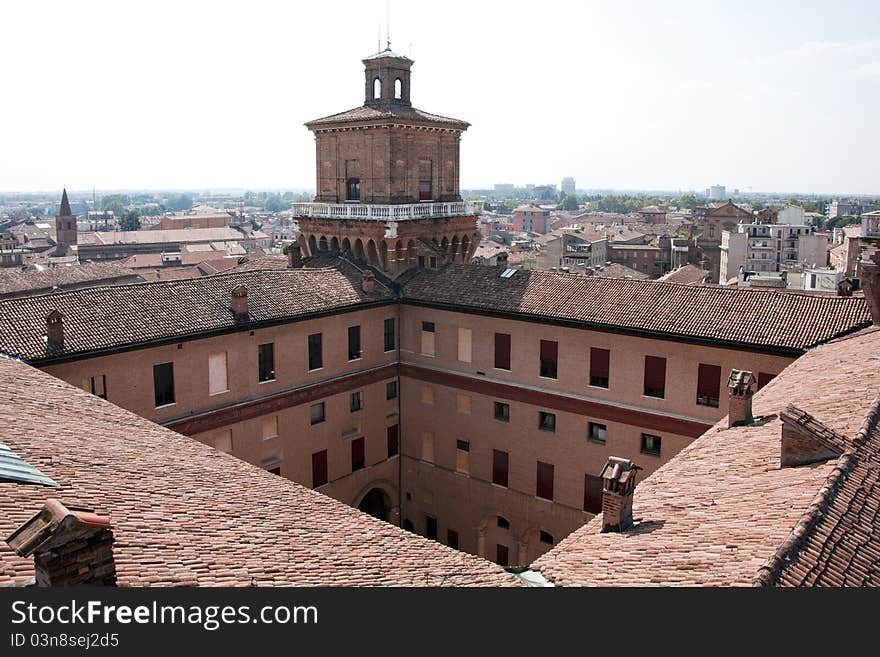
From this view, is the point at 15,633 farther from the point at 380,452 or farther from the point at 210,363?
the point at 380,452

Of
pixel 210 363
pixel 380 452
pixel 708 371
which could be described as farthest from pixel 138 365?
pixel 708 371

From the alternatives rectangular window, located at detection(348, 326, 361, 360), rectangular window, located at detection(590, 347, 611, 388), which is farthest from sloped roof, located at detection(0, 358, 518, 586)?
rectangular window, located at detection(590, 347, 611, 388)

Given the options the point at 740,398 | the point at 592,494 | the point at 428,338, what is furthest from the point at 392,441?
the point at 740,398

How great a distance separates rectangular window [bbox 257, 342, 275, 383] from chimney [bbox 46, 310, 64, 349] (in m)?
7.51

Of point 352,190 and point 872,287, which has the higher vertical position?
point 352,190

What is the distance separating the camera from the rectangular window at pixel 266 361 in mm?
29266

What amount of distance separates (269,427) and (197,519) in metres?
18.9

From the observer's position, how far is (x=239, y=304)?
28.2m

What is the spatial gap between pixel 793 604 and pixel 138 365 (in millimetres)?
22119

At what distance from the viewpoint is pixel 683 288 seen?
29.0m

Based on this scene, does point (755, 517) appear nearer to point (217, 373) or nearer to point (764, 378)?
point (764, 378)

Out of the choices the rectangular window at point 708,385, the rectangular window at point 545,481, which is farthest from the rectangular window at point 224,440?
the rectangular window at point 708,385

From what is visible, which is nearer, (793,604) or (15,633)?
(15,633)

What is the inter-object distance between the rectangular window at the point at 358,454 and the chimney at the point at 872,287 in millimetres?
19783
